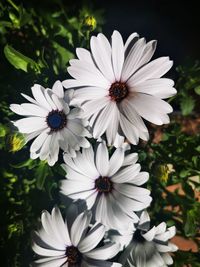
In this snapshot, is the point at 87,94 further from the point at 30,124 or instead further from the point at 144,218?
the point at 144,218

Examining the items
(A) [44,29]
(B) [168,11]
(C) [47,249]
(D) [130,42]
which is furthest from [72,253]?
(B) [168,11]

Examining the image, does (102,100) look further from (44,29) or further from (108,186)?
(44,29)

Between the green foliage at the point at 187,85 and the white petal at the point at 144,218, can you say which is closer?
the white petal at the point at 144,218

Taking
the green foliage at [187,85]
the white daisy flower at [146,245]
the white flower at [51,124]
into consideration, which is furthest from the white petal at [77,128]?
the green foliage at [187,85]

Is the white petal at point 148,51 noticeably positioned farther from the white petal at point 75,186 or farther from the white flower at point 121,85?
the white petal at point 75,186

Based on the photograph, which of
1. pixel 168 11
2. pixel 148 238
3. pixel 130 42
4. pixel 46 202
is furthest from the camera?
pixel 168 11
